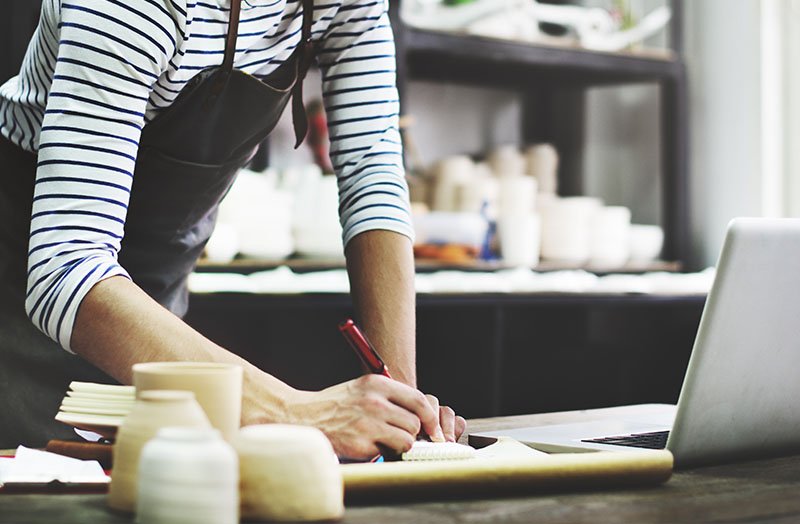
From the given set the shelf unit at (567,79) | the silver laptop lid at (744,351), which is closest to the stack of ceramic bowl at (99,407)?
the silver laptop lid at (744,351)

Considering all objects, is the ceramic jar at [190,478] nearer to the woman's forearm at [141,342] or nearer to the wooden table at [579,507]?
the wooden table at [579,507]

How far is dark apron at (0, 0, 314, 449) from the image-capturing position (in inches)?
55.9

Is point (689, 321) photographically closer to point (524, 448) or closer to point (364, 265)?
point (364, 265)

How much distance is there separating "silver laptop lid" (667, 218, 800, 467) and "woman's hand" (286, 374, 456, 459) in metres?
0.25

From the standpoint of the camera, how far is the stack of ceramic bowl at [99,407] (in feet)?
2.75

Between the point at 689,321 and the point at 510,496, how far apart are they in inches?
103

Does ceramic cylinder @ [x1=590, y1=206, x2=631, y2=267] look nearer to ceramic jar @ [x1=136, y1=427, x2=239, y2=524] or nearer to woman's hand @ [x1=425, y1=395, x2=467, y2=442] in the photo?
woman's hand @ [x1=425, y1=395, x2=467, y2=442]

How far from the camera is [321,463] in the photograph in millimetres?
719

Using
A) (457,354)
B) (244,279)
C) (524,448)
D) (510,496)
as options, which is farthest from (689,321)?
(510,496)

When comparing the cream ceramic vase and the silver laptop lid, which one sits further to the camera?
the silver laptop lid

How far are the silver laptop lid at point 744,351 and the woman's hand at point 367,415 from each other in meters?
0.25

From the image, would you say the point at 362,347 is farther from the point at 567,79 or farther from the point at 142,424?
the point at 567,79

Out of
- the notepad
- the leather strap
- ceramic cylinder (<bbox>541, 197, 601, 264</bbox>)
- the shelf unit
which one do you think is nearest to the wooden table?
the notepad

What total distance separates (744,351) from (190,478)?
563 millimetres
